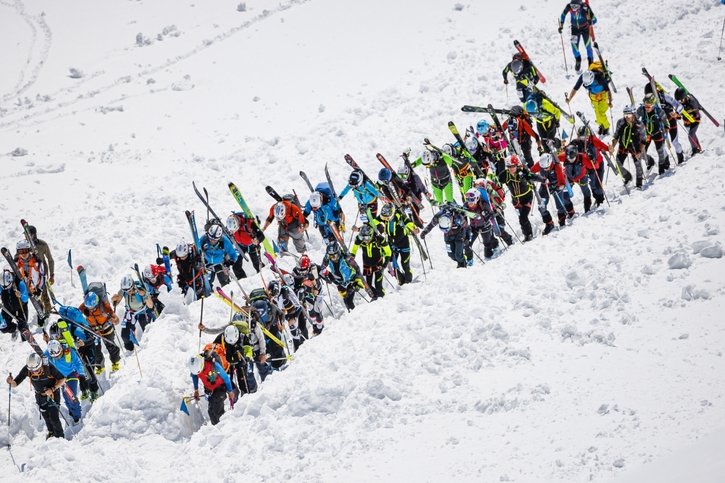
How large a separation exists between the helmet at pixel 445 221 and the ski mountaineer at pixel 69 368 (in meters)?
7.65

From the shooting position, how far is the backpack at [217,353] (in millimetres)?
12586

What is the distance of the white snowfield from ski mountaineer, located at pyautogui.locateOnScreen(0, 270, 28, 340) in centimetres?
92

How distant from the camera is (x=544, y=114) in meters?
19.1

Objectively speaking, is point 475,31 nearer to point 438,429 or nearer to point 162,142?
point 162,142

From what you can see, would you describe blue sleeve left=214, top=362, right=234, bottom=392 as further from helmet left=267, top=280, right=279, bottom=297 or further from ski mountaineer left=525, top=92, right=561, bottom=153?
ski mountaineer left=525, top=92, right=561, bottom=153

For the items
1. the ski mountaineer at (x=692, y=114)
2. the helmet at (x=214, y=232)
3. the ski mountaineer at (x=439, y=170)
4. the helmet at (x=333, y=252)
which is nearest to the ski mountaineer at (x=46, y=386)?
the helmet at (x=214, y=232)

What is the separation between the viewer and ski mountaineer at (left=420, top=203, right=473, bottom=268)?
15.0 m

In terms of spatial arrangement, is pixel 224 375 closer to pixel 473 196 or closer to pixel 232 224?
pixel 232 224

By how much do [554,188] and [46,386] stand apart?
1101 centimetres

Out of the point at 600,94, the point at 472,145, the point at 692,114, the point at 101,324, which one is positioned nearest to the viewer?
the point at 101,324

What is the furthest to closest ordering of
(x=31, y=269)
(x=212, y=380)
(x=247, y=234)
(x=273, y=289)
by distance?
(x=247, y=234)
(x=31, y=269)
(x=273, y=289)
(x=212, y=380)

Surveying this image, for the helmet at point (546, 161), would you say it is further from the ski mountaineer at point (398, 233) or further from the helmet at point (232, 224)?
the helmet at point (232, 224)

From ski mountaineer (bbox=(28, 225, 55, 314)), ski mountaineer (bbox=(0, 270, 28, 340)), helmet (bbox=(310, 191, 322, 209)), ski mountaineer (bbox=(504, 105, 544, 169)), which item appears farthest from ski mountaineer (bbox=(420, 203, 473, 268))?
ski mountaineer (bbox=(0, 270, 28, 340))

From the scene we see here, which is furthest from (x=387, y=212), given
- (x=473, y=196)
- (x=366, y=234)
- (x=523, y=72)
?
(x=523, y=72)
